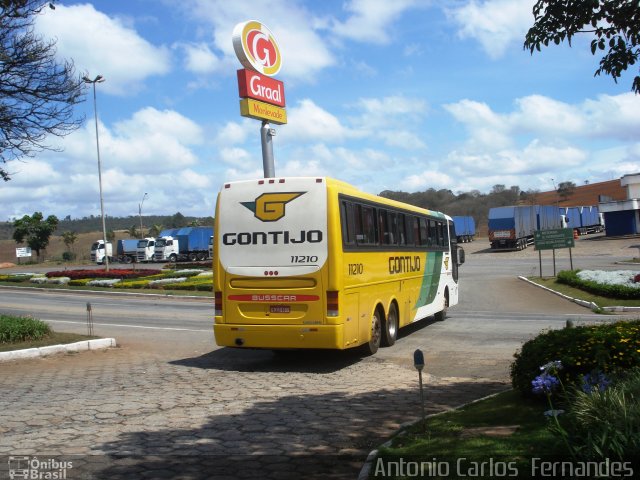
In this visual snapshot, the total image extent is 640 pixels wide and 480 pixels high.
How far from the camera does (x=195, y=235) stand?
208ft

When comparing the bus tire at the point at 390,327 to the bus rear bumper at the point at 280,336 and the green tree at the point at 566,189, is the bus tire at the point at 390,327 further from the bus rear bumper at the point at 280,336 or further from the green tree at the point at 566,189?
the green tree at the point at 566,189

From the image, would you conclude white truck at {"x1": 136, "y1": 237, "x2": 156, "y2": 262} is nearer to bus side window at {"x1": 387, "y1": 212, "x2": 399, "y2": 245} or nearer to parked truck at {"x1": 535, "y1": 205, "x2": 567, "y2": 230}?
parked truck at {"x1": 535, "y1": 205, "x2": 567, "y2": 230}

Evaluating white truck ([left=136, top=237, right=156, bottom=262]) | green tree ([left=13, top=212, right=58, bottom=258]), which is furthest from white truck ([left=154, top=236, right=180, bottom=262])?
green tree ([left=13, top=212, right=58, bottom=258])

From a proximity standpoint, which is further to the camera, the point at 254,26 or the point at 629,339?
the point at 254,26

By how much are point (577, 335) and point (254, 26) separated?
18.6m

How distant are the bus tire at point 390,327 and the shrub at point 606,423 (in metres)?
8.15

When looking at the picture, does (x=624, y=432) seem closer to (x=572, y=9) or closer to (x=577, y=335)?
(x=577, y=335)

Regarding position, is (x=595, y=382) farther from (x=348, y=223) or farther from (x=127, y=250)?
(x=127, y=250)

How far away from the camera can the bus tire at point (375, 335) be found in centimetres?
1241

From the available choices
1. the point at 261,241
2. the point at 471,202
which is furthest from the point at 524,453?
the point at 471,202

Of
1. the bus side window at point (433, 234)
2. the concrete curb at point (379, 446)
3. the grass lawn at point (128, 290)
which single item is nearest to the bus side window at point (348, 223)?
the concrete curb at point (379, 446)

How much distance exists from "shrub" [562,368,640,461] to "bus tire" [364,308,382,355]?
7.39 metres

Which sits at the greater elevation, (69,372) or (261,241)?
(261,241)

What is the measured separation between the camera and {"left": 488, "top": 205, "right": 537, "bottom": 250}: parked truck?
55.8m
